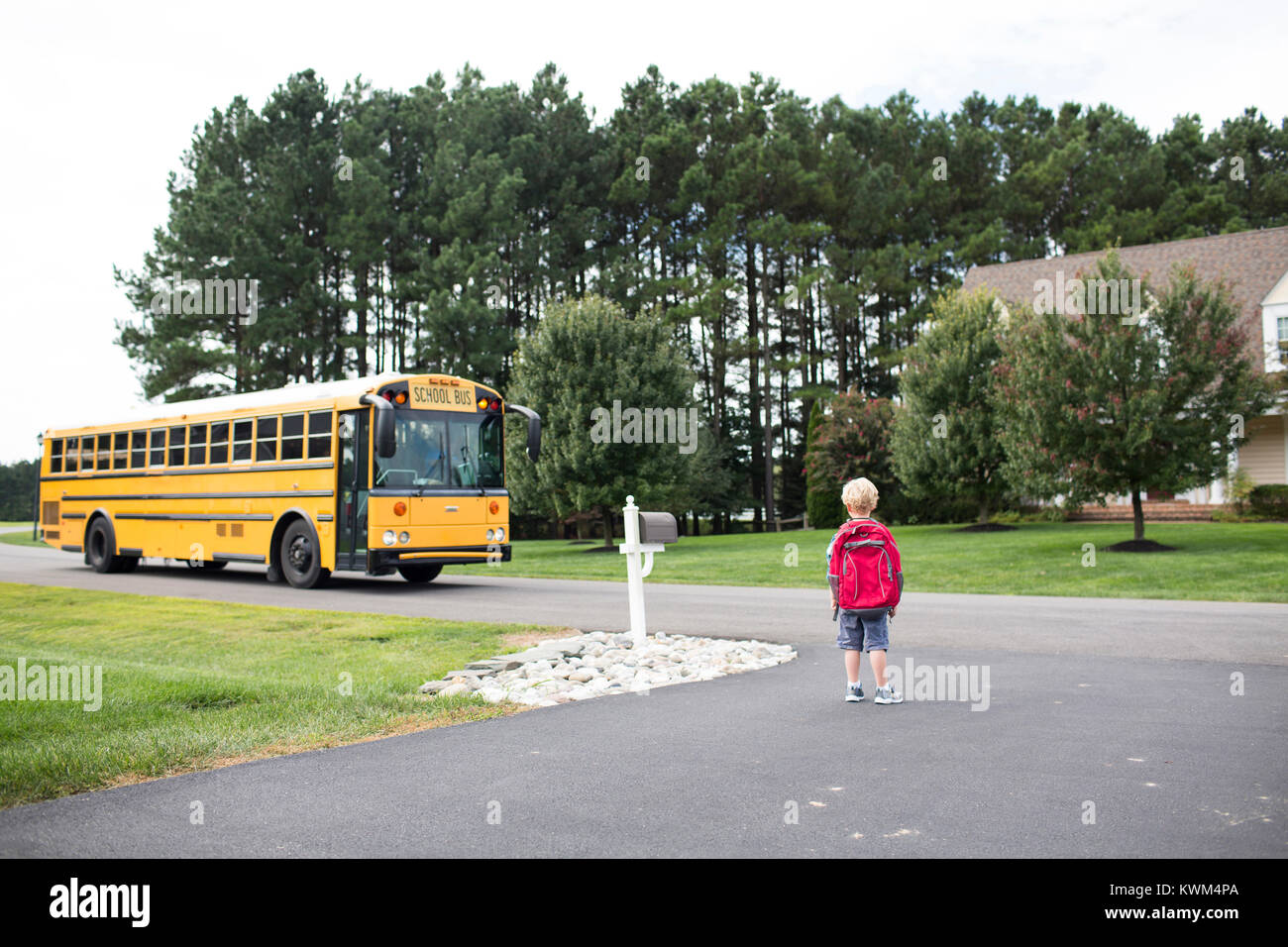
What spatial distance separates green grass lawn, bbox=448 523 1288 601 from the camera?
1680 cm

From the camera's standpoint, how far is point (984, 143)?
49.9m

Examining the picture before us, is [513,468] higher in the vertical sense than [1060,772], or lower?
higher

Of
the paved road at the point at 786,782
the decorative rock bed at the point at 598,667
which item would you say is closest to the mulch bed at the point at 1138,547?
the paved road at the point at 786,782

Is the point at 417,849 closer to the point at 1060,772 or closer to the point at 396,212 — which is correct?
the point at 1060,772

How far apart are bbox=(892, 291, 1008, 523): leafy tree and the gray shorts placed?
23.5 meters

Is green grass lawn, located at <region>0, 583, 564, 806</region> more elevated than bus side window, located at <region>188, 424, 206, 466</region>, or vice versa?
bus side window, located at <region>188, 424, 206, 466</region>

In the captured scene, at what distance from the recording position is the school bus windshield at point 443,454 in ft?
55.4

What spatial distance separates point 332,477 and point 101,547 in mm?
9241

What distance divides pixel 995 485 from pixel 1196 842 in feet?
90.7

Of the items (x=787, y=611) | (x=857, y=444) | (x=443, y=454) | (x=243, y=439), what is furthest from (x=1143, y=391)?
(x=243, y=439)

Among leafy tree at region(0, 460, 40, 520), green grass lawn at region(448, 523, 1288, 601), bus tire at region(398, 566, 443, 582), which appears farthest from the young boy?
leafy tree at region(0, 460, 40, 520)

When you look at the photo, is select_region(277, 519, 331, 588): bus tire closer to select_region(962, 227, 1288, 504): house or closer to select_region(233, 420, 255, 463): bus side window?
select_region(233, 420, 255, 463): bus side window
